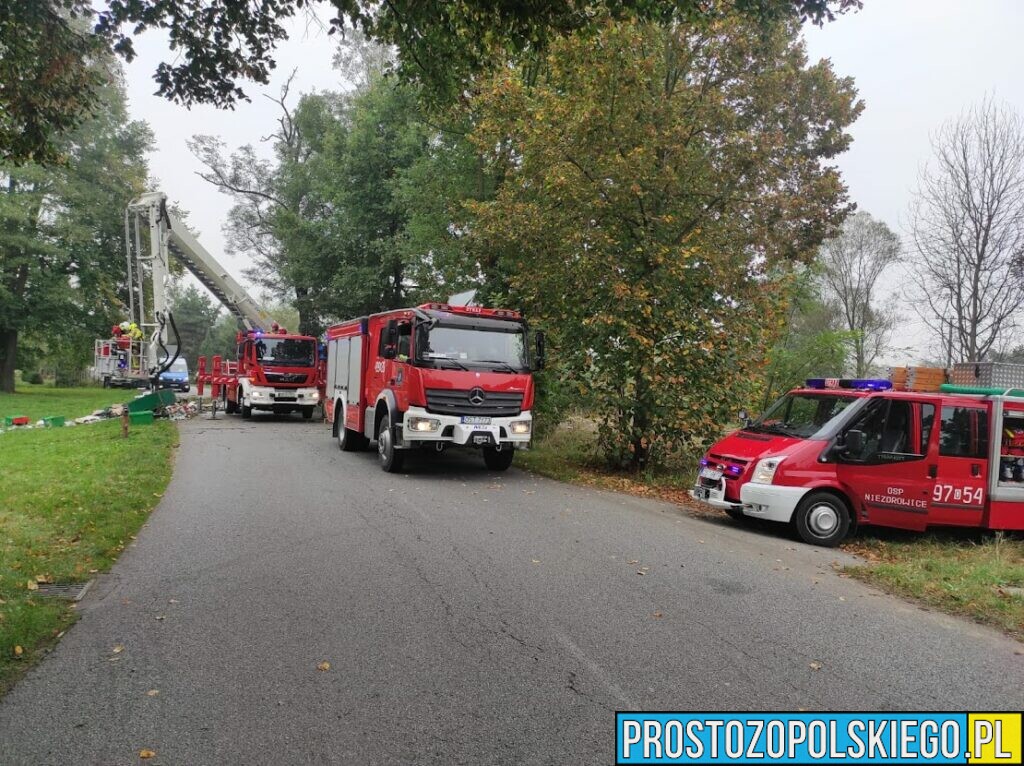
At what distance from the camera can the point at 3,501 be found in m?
8.28

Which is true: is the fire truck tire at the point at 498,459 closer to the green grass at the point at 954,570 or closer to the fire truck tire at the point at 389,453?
the fire truck tire at the point at 389,453

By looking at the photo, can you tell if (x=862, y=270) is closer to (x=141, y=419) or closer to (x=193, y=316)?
(x=141, y=419)

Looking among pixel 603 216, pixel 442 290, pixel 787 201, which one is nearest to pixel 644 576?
pixel 603 216

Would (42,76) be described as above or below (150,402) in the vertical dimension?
above

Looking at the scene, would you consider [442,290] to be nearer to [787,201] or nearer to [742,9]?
[787,201]

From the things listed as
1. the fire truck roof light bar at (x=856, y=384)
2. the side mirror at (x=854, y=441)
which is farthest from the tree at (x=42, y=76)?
the fire truck roof light bar at (x=856, y=384)

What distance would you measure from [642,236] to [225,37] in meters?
7.40

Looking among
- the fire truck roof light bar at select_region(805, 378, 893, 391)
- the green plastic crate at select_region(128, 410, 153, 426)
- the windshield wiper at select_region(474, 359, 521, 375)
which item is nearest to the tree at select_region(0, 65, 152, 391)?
the green plastic crate at select_region(128, 410, 153, 426)

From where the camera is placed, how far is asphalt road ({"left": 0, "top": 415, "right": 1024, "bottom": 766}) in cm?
324

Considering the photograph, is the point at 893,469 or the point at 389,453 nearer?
the point at 893,469

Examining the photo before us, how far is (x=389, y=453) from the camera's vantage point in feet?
37.5

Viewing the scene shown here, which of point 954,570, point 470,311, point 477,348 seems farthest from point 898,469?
point 470,311

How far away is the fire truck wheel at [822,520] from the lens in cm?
781

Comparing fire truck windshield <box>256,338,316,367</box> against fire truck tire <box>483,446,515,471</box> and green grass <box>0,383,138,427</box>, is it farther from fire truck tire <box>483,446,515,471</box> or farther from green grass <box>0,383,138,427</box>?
fire truck tire <box>483,446,515,471</box>
